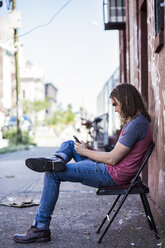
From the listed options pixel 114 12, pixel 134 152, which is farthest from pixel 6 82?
pixel 134 152

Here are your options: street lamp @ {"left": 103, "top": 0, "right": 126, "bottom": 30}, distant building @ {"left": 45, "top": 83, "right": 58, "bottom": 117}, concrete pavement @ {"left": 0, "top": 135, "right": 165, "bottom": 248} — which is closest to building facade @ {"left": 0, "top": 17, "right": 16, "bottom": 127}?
distant building @ {"left": 45, "top": 83, "right": 58, "bottom": 117}

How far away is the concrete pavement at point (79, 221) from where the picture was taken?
3744mm

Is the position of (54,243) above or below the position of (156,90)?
below

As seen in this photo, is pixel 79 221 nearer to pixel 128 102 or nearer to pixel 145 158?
pixel 145 158

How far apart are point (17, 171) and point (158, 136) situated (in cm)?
566

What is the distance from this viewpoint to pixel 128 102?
145 inches

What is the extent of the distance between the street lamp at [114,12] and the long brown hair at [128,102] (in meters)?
7.51

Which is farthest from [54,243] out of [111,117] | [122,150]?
[111,117]

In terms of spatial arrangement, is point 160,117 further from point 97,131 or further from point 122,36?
point 97,131

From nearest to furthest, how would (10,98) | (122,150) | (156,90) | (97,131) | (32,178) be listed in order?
(122,150)
(156,90)
(32,178)
(97,131)
(10,98)

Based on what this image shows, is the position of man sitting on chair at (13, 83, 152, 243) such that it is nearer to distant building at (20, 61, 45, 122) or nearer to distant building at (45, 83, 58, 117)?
distant building at (20, 61, 45, 122)

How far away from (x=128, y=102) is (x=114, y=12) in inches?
304

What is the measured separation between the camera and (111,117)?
53.2 ft

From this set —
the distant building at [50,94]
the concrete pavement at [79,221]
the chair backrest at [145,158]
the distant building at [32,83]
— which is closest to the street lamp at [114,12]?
the concrete pavement at [79,221]
